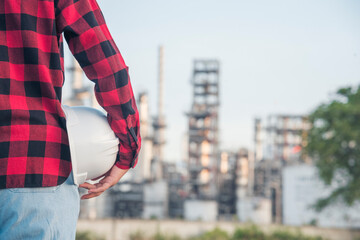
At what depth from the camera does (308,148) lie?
22625mm

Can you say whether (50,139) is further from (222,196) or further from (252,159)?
(252,159)

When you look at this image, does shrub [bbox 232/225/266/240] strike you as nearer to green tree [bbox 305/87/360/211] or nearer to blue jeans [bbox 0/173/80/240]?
green tree [bbox 305/87/360/211]

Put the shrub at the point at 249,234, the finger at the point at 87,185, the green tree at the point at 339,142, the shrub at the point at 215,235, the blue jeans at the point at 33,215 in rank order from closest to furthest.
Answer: the blue jeans at the point at 33,215
the finger at the point at 87,185
the shrub at the point at 249,234
the shrub at the point at 215,235
the green tree at the point at 339,142

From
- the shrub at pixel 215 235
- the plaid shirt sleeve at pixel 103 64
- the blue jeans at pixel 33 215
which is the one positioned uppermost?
the plaid shirt sleeve at pixel 103 64

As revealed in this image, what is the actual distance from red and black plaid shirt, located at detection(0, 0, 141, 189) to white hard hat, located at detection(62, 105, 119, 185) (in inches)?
0.9

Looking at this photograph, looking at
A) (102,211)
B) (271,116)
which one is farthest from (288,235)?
(271,116)

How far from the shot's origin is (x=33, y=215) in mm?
1154

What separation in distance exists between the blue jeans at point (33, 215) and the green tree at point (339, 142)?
2167cm

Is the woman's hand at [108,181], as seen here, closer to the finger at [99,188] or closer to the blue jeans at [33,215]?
the finger at [99,188]

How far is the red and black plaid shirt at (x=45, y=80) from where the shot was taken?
120 centimetres

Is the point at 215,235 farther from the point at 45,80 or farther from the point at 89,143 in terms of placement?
the point at 45,80

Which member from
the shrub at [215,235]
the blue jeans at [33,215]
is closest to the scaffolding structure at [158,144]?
the shrub at [215,235]

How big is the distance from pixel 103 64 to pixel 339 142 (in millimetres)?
22285

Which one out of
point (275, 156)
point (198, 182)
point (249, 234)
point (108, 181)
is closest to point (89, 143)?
point (108, 181)
